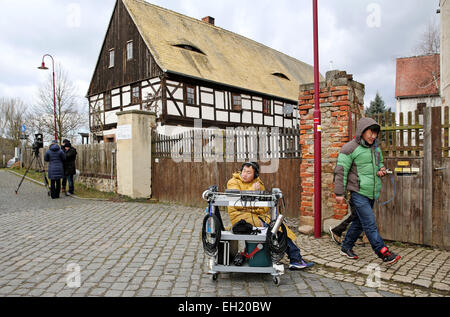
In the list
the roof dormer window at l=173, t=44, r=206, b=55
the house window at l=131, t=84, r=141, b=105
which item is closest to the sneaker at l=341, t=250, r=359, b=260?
the house window at l=131, t=84, r=141, b=105

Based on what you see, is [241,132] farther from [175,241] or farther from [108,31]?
[108,31]

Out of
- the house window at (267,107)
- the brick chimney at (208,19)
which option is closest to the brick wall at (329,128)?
the house window at (267,107)

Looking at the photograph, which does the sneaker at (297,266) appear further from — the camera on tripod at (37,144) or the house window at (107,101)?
the house window at (107,101)

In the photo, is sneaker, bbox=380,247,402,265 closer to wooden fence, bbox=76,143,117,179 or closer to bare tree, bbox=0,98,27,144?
wooden fence, bbox=76,143,117,179

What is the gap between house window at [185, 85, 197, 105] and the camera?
20.8m

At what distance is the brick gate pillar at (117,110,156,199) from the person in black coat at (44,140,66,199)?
1848 millimetres

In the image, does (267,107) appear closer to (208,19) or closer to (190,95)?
(190,95)

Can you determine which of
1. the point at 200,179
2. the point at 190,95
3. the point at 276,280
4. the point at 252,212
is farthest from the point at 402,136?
the point at 190,95

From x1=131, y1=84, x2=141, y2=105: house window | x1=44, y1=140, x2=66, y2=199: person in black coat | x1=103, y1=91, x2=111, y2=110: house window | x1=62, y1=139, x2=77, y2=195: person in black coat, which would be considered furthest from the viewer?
x1=103, y1=91, x2=111, y2=110: house window

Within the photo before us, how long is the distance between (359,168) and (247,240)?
6.00 feet

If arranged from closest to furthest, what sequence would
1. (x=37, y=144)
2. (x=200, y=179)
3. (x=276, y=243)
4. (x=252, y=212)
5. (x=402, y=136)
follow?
(x=276, y=243) < (x=252, y=212) < (x=402, y=136) < (x=200, y=179) < (x=37, y=144)

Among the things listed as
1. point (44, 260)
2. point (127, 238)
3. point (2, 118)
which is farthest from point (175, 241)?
point (2, 118)

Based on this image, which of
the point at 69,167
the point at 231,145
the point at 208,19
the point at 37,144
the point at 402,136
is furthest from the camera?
the point at 208,19

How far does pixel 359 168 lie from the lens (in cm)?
445
